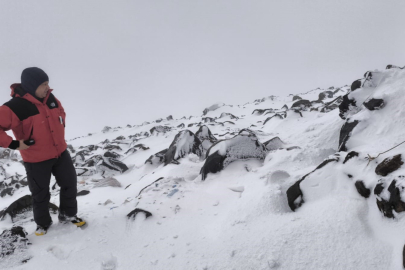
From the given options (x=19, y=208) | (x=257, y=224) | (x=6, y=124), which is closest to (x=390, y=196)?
(x=257, y=224)

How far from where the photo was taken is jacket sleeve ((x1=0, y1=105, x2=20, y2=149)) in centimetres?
257

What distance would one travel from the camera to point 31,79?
2.85m

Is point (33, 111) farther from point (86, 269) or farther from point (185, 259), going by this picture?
point (185, 259)

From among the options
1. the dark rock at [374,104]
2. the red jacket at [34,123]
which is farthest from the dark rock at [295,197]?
the red jacket at [34,123]

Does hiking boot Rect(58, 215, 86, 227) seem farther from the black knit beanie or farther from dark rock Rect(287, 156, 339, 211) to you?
dark rock Rect(287, 156, 339, 211)

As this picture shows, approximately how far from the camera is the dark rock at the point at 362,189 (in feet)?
8.51

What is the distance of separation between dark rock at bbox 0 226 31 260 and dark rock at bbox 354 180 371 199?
4381 millimetres

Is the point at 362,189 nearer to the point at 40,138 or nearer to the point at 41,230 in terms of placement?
the point at 40,138

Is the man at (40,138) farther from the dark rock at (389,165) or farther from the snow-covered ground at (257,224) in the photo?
the dark rock at (389,165)

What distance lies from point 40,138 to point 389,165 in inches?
177

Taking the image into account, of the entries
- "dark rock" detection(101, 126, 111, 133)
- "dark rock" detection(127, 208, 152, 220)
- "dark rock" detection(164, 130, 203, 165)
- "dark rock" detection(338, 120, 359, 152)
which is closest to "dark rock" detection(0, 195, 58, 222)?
"dark rock" detection(127, 208, 152, 220)

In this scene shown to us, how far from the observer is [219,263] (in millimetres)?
2316

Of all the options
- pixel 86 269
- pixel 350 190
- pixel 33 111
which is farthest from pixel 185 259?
pixel 33 111

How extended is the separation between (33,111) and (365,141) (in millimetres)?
5361
